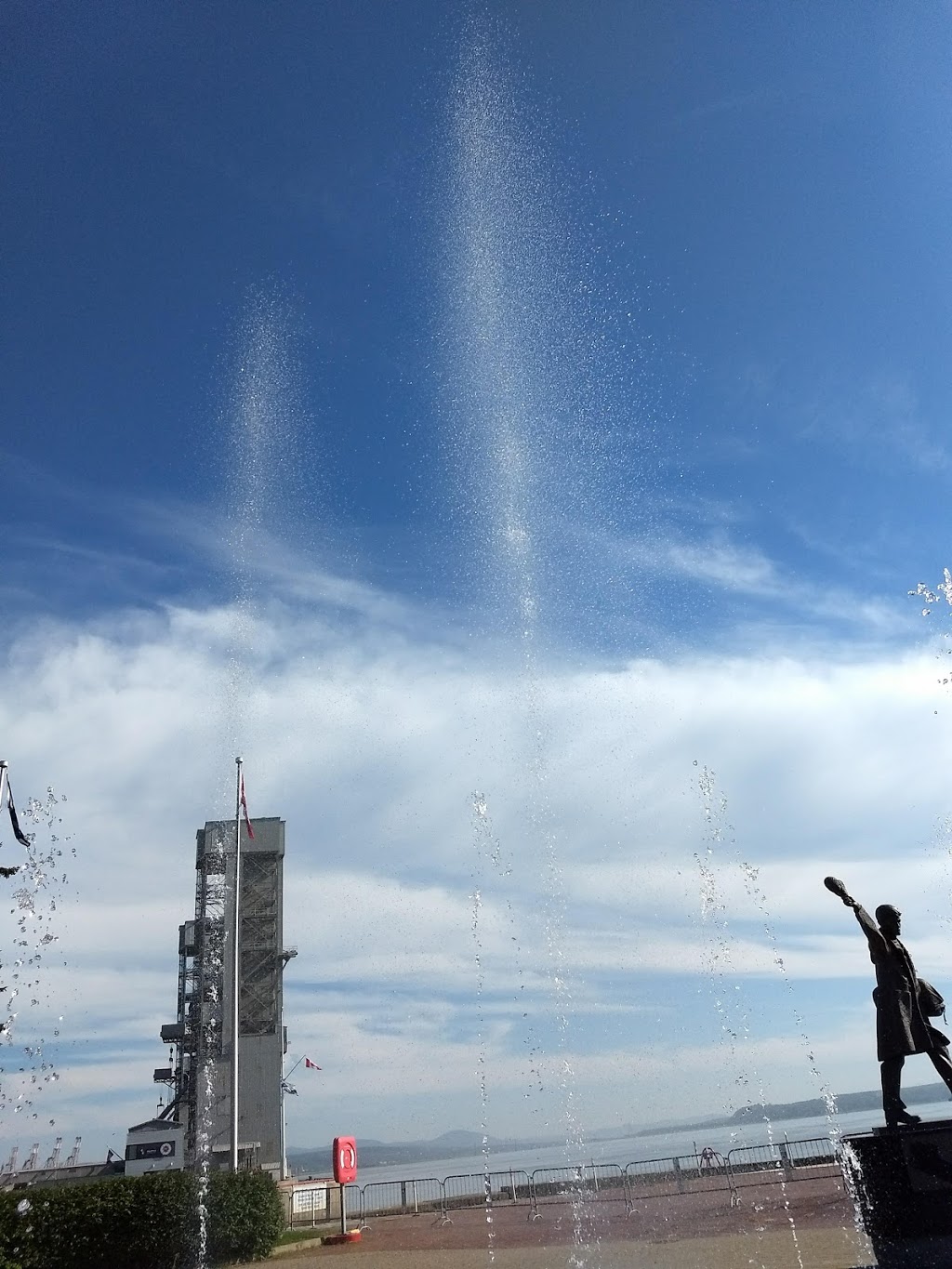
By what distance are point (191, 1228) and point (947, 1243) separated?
1831cm

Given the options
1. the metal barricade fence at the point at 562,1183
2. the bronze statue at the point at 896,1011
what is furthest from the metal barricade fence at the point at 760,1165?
the bronze statue at the point at 896,1011

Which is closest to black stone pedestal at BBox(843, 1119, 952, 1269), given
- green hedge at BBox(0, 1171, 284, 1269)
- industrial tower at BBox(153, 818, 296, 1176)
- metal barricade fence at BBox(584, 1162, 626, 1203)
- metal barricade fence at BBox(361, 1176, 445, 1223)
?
green hedge at BBox(0, 1171, 284, 1269)

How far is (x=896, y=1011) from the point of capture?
12922mm

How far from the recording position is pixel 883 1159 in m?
11.5

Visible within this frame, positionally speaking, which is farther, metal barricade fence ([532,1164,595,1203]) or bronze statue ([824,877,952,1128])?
metal barricade fence ([532,1164,595,1203])

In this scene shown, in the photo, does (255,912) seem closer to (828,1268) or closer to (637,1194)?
(637,1194)

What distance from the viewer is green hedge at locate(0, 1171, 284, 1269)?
20.8 meters

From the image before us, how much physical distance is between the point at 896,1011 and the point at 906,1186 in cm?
229

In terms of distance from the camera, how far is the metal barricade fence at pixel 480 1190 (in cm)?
3253

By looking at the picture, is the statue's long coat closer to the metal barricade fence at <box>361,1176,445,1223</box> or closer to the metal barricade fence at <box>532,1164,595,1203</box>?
the metal barricade fence at <box>532,1164,595,1203</box>

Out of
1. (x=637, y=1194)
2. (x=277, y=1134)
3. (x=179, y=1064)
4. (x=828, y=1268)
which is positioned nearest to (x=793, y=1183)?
(x=637, y=1194)

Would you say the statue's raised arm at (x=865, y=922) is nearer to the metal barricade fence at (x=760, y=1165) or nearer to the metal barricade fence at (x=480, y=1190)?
the metal barricade fence at (x=760, y=1165)

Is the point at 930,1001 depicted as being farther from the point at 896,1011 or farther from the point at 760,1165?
the point at 760,1165

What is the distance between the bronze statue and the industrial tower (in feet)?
174
